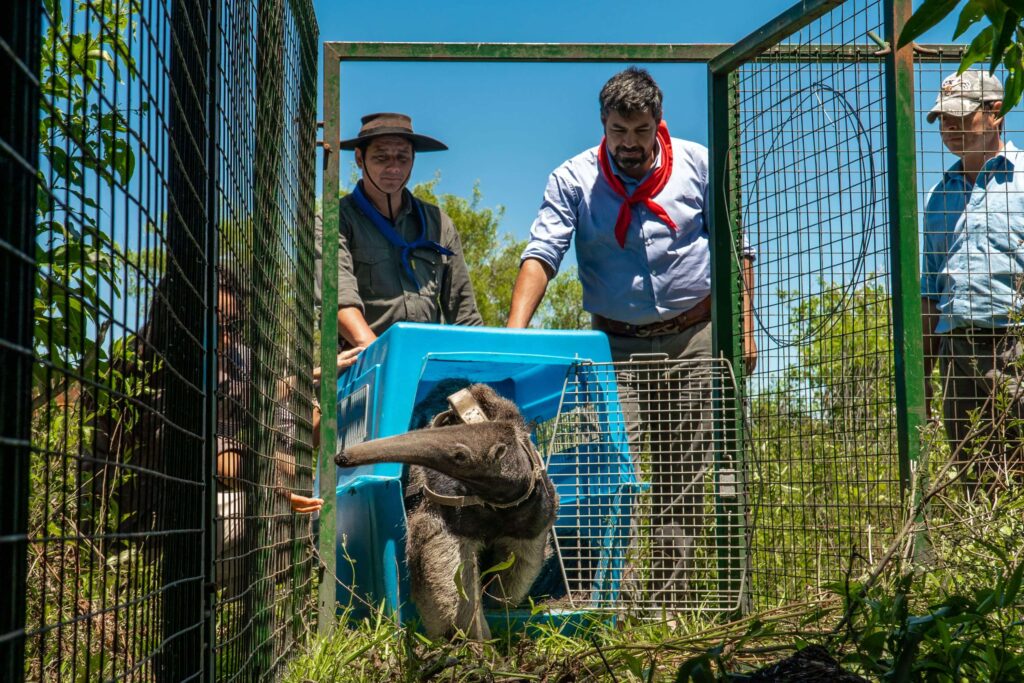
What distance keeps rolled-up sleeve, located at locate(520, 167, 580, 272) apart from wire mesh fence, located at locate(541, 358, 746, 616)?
882mm

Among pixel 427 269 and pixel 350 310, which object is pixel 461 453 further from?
pixel 427 269

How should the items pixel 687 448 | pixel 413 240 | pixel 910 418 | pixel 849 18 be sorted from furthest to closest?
pixel 413 240, pixel 687 448, pixel 849 18, pixel 910 418

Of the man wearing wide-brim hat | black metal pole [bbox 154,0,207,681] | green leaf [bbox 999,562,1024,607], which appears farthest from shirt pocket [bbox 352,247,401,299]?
green leaf [bbox 999,562,1024,607]

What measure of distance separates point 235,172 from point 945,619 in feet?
7.21

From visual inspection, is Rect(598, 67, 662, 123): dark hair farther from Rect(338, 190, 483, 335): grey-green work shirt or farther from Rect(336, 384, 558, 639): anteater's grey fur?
Rect(336, 384, 558, 639): anteater's grey fur

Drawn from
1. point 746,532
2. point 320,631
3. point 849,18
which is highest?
point 849,18

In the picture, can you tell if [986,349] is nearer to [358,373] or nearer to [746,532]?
[746,532]

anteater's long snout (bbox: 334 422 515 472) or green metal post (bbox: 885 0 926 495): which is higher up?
green metal post (bbox: 885 0 926 495)

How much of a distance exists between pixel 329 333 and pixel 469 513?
1299mm

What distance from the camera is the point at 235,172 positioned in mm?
3123

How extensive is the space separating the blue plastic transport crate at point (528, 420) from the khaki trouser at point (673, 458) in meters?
0.16

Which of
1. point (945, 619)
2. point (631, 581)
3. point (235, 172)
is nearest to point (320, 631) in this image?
point (631, 581)

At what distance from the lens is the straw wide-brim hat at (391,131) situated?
21.0ft

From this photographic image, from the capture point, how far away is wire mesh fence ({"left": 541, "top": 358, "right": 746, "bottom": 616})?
4824 millimetres
